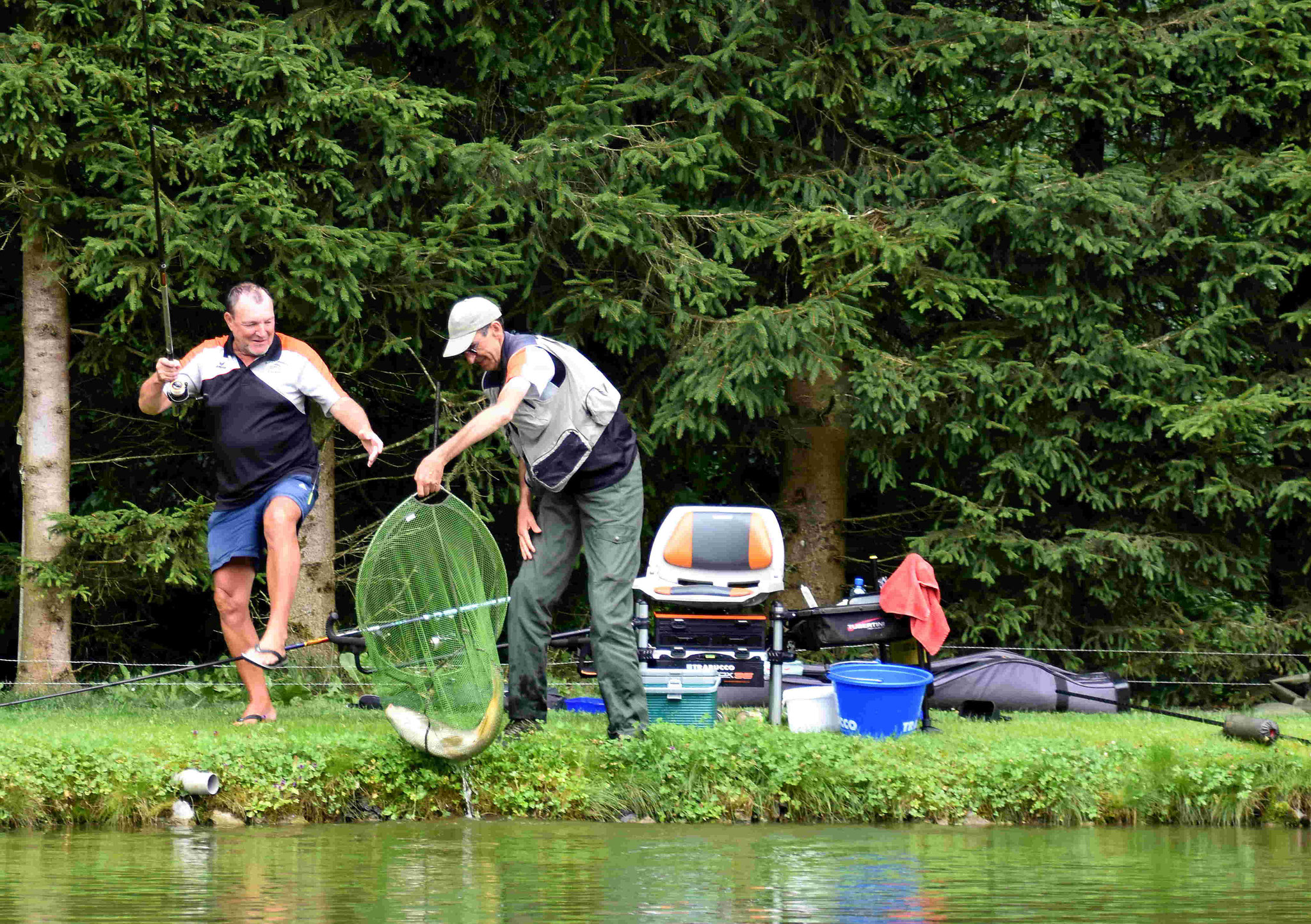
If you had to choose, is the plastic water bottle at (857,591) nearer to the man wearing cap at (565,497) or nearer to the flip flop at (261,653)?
the man wearing cap at (565,497)

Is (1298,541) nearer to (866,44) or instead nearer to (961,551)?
(961,551)

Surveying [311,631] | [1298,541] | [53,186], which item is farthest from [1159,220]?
[53,186]

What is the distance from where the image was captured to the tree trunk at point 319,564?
10438mm

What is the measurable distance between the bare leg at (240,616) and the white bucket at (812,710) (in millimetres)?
2362

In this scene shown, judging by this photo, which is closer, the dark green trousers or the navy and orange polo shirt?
the dark green trousers

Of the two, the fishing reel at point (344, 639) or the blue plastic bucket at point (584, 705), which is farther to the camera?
the blue plastic bucket at point (584, 705)

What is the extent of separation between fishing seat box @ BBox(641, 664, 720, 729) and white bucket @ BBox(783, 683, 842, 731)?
360 mm

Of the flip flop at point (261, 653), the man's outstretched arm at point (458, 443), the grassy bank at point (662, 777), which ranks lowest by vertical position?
the grassy bank at point (662, 777)

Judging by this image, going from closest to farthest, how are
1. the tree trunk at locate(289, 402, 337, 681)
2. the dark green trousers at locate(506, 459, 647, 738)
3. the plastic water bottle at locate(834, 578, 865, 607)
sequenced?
the dark green trousers at locate(506, 459, 647, 738) < the plastic water bottle at locate(834, 578, 865, 607) < the tree trunk at locate(289, 402, 337, 681)

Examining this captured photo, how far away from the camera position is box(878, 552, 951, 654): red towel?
8.06 metres

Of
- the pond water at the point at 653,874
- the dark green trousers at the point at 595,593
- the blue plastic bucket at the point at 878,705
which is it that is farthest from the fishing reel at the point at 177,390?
the blue plastic bucket at the point at 878,705

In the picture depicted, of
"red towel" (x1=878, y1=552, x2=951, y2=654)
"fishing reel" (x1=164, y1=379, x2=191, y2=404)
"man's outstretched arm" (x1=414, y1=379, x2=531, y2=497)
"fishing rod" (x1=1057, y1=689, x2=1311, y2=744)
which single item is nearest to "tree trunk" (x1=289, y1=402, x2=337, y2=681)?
"fishing reel" (x1=164, y1=379, x2=191, y2=404)

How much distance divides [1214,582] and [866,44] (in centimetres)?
411

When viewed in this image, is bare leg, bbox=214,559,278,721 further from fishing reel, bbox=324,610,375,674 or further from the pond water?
the pond water
